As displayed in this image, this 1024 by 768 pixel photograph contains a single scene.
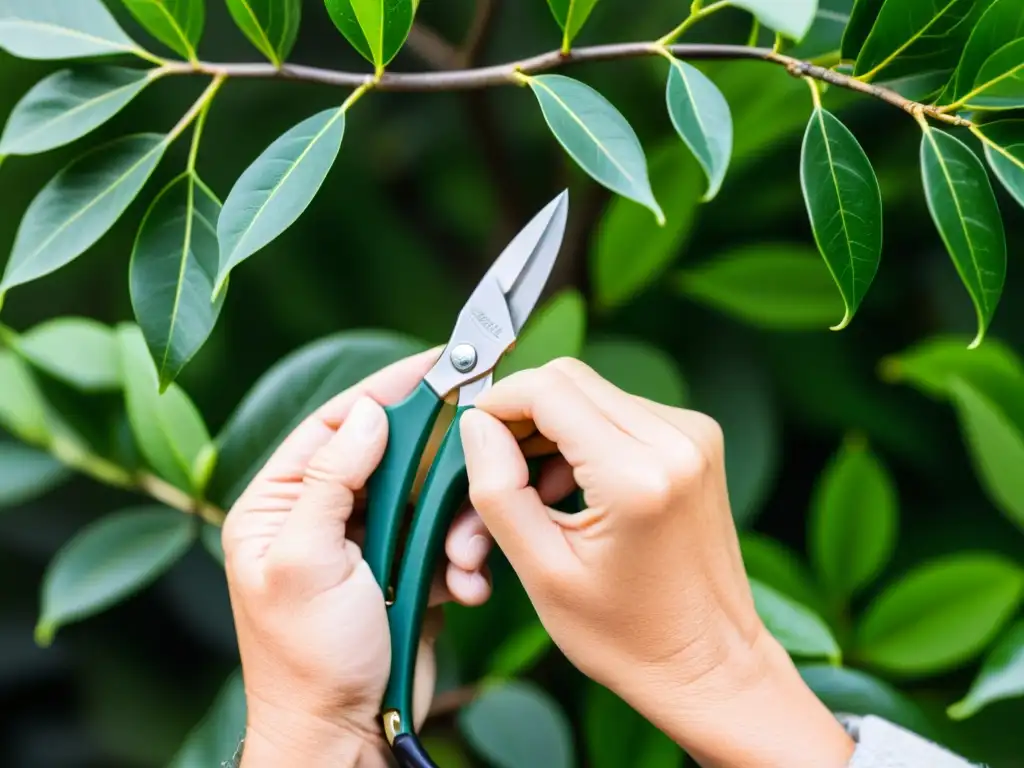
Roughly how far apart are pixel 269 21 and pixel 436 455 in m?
0.23

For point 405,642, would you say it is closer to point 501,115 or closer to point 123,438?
point 123,438

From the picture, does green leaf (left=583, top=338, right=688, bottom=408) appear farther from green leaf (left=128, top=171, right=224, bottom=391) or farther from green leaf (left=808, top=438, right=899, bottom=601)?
green leaf (left=128, top=171, right=224, bottom=391)

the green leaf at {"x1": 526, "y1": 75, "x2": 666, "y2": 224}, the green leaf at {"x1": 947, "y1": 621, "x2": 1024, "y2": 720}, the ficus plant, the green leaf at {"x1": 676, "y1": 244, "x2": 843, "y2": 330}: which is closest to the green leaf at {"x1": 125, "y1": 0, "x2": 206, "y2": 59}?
the ficus plant

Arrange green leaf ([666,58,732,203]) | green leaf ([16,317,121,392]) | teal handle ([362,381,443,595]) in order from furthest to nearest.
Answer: green leaf ([16,317,121,392]) → teal handle ([362,381,443,595]) → green leaf ([666,58,732,203])

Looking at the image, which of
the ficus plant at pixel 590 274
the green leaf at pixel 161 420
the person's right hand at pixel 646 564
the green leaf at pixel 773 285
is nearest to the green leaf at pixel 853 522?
the ficus plant at pixel 590 274

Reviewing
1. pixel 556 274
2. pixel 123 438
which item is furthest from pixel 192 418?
pixel 556 274

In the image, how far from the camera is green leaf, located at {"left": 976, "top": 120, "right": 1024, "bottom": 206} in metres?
0.40

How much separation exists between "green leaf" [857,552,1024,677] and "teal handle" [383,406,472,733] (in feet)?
1.12

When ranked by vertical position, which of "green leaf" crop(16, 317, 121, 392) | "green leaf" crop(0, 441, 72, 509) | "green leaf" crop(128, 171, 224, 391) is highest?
"green leaf" crop(128, 171, 224, 391)

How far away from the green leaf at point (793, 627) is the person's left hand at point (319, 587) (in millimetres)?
167

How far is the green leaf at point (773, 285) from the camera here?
69cm

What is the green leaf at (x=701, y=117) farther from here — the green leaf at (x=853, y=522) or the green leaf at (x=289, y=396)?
the green leaf at (x=853, y=522)

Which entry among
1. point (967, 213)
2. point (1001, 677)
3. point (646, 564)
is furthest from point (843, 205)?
point (1001, 677)

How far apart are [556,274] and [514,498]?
34 cm
